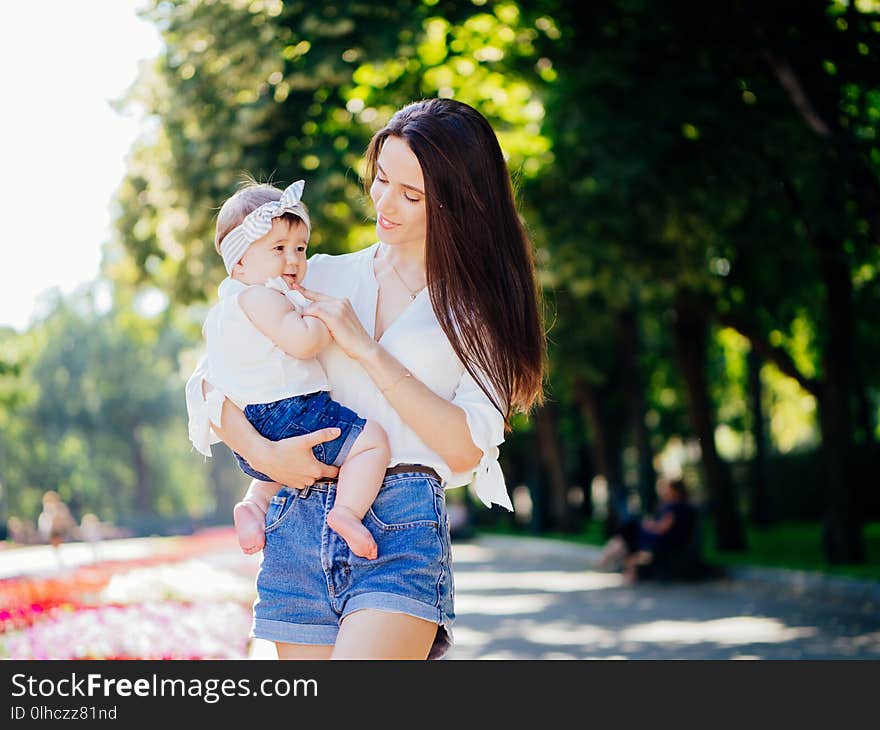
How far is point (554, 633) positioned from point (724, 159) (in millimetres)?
5965

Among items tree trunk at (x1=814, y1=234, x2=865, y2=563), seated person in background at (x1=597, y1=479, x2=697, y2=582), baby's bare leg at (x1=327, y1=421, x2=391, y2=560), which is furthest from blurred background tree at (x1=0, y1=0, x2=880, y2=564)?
baby's bare leg at (x1=327, y1=421, x2=391, y2=560)

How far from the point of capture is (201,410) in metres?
3.76

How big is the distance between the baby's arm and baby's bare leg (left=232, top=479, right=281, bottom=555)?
0.40 metres

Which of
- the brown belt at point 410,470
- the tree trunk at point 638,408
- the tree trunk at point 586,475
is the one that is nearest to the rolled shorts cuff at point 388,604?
the brown belt at point 410,470

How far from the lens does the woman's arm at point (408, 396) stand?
3.52 metres

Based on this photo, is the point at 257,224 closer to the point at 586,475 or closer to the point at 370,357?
the point at 370,357

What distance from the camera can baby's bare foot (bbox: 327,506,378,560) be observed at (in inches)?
134

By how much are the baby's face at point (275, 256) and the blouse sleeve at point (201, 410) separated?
276mm

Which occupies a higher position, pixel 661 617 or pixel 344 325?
pixel 344 325

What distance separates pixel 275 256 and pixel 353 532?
2.64ft

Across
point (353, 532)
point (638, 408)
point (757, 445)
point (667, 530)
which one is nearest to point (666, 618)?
point (667, 530)

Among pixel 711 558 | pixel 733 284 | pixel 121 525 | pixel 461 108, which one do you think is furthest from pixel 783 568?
pixel 121 525

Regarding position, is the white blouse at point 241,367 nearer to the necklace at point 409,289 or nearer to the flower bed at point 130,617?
the necklace at point 409,289

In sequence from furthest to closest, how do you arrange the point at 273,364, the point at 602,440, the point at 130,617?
the point at 602,440 < the point at 130,617 < the point at 273,364
